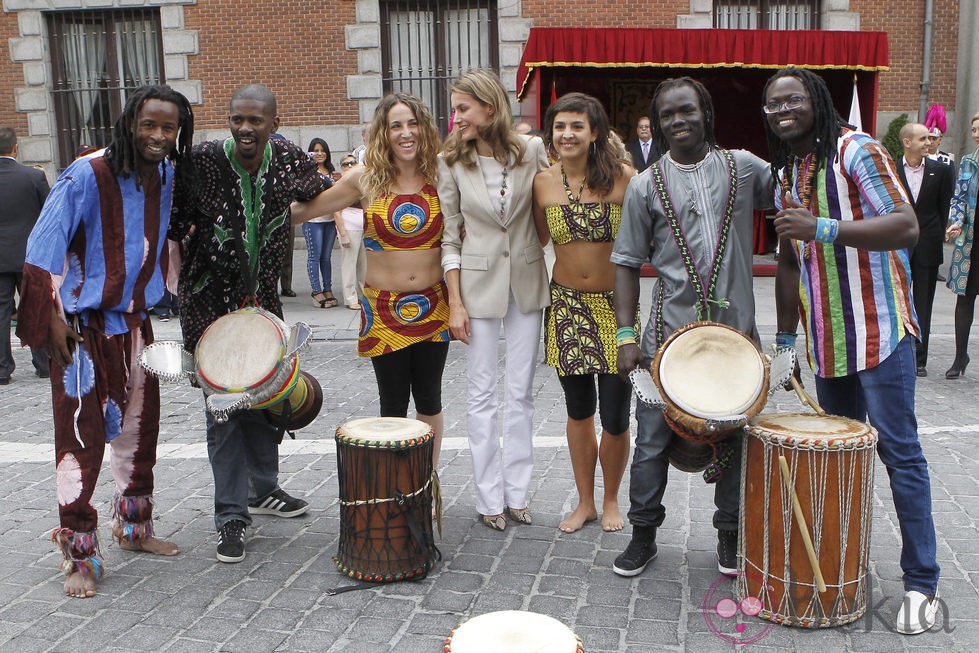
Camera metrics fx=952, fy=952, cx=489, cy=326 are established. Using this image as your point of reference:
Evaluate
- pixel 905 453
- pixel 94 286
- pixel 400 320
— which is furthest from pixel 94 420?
pixel 905 453

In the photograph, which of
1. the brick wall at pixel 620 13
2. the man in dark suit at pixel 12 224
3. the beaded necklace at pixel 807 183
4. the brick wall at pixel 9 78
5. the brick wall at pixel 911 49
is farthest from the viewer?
the brick wall at pixel 9 78

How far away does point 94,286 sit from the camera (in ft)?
12.1

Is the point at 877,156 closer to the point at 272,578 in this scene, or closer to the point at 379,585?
the point at 379,585

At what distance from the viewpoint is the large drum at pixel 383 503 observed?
146 inches

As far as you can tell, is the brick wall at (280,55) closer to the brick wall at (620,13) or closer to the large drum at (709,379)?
the brick wall at (620,13)

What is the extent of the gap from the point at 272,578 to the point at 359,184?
172 centimetres

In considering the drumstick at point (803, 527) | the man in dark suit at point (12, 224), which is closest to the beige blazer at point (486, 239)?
the drumstick at point (803, 527)

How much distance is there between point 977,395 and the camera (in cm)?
660

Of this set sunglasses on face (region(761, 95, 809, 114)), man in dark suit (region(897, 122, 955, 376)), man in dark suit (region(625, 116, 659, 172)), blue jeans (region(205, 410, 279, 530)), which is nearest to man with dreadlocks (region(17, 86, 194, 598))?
blue jeans (region(205, 410, 279, 530))

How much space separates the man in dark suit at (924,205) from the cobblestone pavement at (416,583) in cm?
199

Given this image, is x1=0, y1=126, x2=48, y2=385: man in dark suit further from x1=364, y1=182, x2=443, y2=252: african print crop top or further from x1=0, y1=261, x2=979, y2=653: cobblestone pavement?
x1=364, y1=182, x2=443, y2=252: african print crop top

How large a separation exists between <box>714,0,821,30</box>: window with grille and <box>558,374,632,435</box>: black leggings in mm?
12704

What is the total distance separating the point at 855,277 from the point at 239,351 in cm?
235

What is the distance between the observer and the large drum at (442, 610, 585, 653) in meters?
2.28
